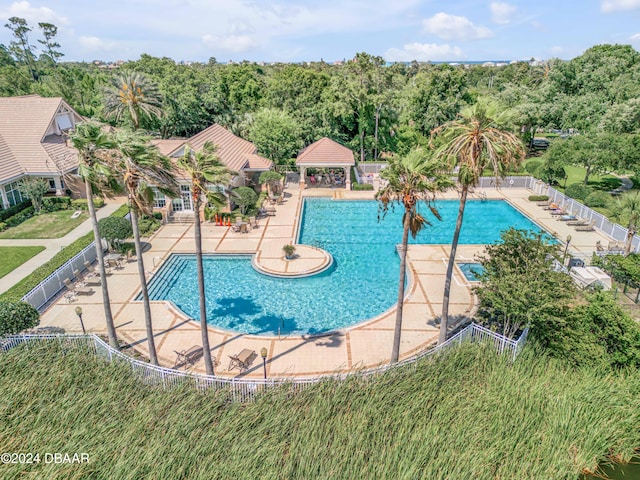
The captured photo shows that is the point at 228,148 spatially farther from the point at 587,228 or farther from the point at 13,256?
the point at 587,228

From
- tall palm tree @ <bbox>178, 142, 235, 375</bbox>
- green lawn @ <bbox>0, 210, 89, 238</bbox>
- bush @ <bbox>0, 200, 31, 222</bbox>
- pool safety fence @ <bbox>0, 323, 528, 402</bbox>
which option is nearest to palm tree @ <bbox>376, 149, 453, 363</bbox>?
tall palm tree @ <bbox>178, 142, 235, 375</bbox>

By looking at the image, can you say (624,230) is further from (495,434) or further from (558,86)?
(558,86)

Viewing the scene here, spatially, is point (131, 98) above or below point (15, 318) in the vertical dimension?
above

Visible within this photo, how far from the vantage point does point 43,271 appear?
22984mm

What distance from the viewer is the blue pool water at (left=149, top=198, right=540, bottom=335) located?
67.5ft

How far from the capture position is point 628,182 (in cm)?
4128

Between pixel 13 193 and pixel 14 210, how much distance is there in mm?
2215

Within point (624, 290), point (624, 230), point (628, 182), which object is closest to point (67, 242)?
point (624, 290)

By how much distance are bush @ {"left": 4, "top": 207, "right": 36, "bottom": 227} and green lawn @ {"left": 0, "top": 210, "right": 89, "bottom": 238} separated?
0.38m

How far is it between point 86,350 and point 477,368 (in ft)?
45.8

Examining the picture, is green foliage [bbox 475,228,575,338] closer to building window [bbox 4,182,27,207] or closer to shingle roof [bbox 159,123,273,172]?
shingle roof [bbox 159,123,273,172]

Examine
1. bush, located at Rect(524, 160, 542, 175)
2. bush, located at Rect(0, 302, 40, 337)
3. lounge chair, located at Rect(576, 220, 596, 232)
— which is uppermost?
bush, located at Rect(524, 160, 542, 175)

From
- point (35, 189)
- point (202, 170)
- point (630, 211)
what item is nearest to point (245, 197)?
point (35, 189)

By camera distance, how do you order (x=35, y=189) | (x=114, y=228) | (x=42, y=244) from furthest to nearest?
(x=35, y=189) → (x=42, y=244) → (x=114, y=228)
